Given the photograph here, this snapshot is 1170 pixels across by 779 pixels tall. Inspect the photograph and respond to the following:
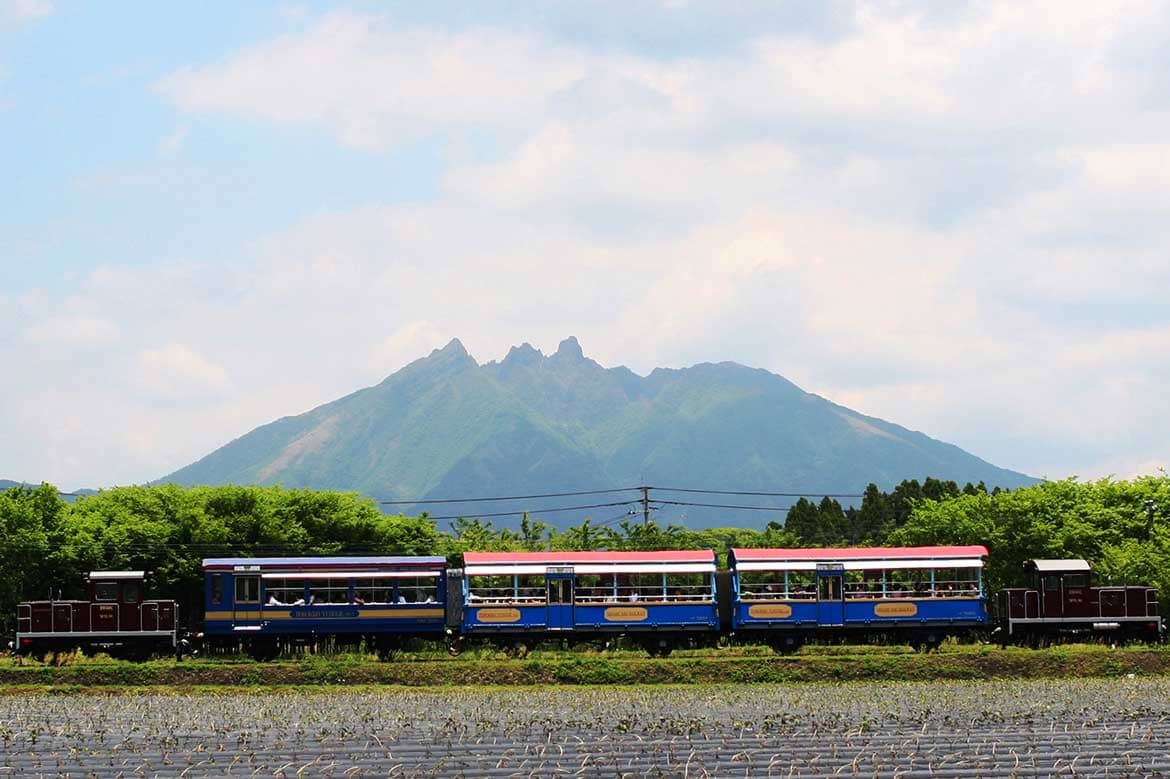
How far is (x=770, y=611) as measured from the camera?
4578 centimetres

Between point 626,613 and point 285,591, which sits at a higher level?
point 285,591

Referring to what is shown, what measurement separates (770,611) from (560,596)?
6593 mm

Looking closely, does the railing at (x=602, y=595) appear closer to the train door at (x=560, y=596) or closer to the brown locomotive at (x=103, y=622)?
the train door at (x=560, y=596)

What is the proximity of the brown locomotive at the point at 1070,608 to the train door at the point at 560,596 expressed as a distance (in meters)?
14.6

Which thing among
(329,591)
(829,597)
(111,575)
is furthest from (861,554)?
(111,575)

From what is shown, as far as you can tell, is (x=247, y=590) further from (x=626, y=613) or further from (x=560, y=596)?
(x=626, y=613)

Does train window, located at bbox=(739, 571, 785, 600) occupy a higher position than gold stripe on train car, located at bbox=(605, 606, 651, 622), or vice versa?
train window, located at bbox=(739, 571, 785, 600)

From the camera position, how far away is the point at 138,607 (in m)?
46.4

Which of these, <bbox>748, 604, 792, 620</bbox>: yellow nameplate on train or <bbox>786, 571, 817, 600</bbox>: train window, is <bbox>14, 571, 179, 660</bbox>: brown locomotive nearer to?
<bbox>748, 604, 792, 620</bbox>: yellow nameplate on train

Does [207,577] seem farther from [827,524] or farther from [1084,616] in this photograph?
[827,524]

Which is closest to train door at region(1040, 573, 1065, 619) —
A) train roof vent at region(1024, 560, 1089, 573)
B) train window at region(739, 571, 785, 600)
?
train roof vent at region(1024, 560, 1089, 573)

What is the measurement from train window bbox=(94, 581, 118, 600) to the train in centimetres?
4

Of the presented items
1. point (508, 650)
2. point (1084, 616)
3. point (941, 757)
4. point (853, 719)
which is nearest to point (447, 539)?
point (508, 650)

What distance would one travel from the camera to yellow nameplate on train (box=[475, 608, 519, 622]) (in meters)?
45.6
